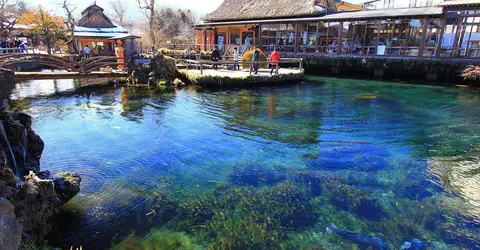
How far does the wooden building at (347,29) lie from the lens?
804 inches

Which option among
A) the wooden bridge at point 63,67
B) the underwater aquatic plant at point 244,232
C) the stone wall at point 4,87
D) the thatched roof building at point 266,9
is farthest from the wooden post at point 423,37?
the stone wall at point 4,87

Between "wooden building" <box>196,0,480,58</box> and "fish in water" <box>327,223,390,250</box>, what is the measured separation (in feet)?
67.4

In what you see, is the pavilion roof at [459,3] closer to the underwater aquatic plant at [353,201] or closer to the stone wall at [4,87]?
the underwater aquatic plant at [353,201]

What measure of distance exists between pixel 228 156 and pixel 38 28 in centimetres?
3090

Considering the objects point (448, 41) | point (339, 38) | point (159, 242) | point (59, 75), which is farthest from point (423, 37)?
point (59, 75)

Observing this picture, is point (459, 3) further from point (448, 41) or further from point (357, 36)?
point (357, 36)

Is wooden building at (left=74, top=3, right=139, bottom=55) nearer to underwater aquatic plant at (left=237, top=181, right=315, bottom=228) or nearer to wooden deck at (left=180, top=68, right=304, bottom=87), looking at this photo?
wooden deck at (left=180, top=68, right=304, bottom=87)

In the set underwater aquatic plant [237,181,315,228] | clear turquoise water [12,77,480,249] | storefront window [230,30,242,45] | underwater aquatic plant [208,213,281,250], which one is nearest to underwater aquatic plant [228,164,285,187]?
clear turquoise water [12,77,480,249]

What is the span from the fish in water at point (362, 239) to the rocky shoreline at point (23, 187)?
434 centimetres

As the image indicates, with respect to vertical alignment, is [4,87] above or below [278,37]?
below

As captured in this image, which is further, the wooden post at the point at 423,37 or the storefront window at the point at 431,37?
the storefront window at the point at 431,37

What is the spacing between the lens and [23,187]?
404 centimetres

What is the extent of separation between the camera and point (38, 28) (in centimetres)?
2959

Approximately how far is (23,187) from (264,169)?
15.4ft
